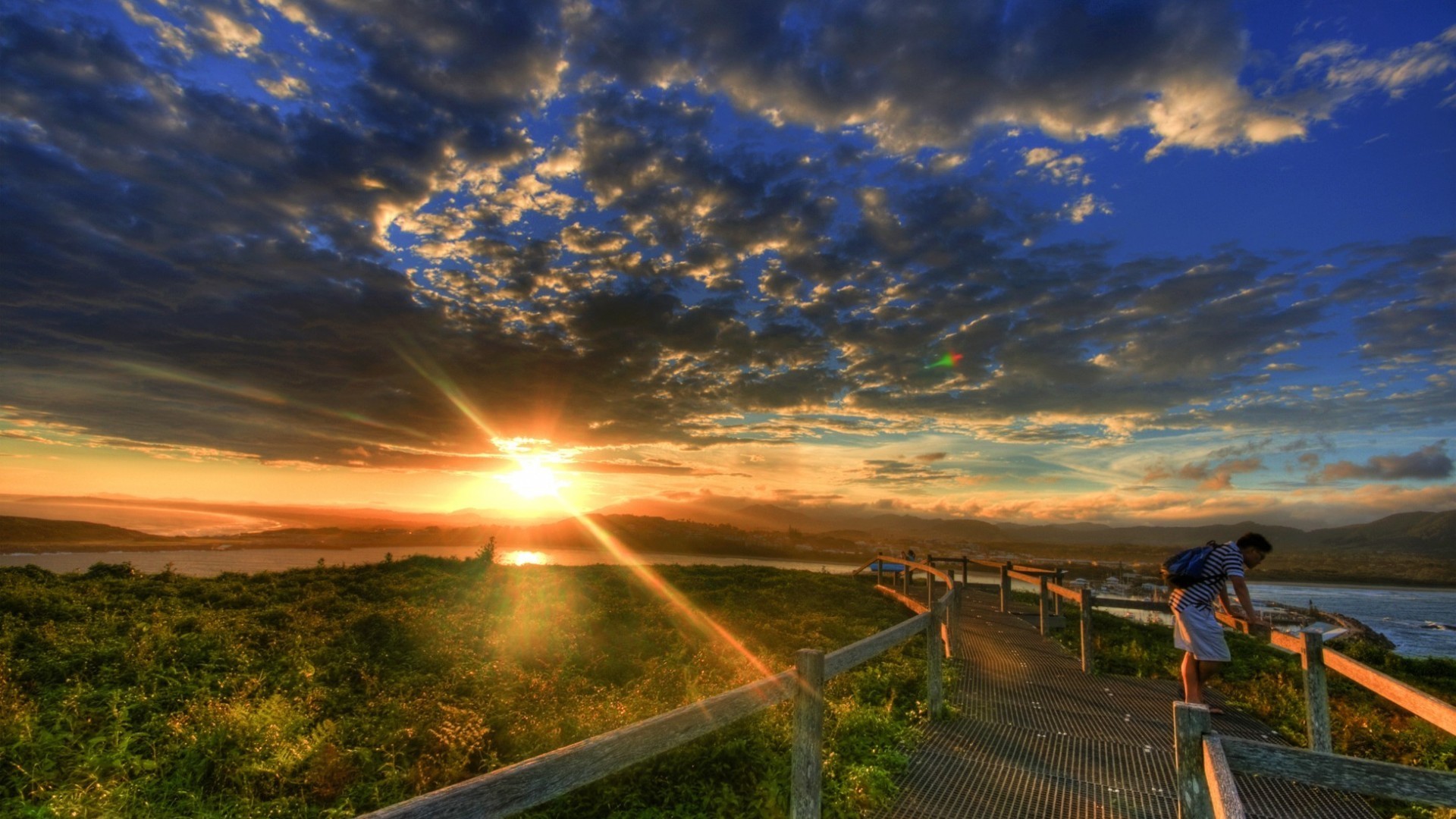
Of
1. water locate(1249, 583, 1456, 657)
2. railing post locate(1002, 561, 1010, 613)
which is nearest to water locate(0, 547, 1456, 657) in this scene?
water locate(1249, 583, 1456, 657)

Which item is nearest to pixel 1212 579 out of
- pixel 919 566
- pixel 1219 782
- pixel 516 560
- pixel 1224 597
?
pixel 1224 597

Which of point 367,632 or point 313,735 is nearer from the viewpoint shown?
point 313,735

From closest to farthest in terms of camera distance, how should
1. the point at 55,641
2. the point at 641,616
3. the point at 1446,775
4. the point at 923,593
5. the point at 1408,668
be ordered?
the point at 1446,775 < the point at 55,641 < the point at 1408,668 < the point at 641,616 < the point at 923,593

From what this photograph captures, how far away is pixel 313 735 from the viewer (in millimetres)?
6504

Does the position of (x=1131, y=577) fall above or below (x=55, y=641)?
below

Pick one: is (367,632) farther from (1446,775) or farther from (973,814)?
(1446,775)

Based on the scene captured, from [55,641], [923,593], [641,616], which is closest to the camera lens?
[55,641]

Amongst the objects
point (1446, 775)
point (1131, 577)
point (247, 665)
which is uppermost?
point (1446, 775)

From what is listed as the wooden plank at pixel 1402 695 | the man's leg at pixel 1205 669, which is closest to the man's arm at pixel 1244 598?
the man's leg at pixel 1205 669

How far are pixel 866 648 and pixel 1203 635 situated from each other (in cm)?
459

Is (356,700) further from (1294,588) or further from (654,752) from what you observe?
(1294,588)

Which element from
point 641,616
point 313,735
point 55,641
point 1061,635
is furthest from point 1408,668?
point 55,641

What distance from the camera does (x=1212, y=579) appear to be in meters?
7.83

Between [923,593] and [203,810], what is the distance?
896 inches
